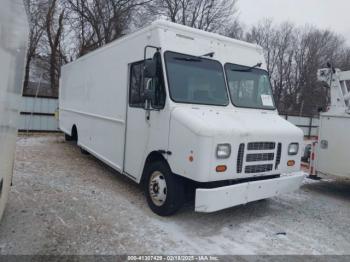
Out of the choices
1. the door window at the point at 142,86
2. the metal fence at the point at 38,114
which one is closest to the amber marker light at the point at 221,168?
the door window at the point at 142,86

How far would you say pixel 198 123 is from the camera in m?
4.23

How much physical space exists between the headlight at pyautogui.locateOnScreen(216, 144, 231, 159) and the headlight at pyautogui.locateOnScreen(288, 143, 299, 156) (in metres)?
1.38

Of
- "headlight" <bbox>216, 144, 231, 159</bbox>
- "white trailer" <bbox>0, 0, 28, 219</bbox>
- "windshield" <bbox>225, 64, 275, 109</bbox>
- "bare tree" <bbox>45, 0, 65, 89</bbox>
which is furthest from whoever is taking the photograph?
"bare tree" <bbox>45, 0, 65, 89</bbox>

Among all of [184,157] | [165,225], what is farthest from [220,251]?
[184,157]

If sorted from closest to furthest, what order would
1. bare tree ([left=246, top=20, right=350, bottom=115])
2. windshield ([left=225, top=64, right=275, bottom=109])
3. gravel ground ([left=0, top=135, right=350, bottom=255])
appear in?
1. gravel ground ([left=0, top=135, right=350, bottom=255])
2. windshield ([left=225, top=64, right=275, bottom=109])
3. bare tree ([left=246, top=20, right=350, bottom=115])

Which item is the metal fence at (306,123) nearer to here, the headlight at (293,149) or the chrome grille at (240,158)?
the headlight at (293,149)

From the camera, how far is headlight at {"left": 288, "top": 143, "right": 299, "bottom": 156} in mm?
5098

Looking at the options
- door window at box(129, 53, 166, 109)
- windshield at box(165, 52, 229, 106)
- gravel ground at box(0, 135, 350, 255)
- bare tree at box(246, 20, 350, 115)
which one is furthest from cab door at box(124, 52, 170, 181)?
bare tree at box(246, 20, 350, 115)

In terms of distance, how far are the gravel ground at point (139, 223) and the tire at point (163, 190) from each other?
0.16m

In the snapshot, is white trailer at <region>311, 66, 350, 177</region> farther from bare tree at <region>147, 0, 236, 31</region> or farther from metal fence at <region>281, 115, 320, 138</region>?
bare tree at <region>147, 0, 236, 31</region>

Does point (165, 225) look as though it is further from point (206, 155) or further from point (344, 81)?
point (344, 81)

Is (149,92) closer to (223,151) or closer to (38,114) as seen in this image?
(223,151)

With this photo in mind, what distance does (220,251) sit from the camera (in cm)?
387

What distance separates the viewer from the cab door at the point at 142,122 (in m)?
4.82
